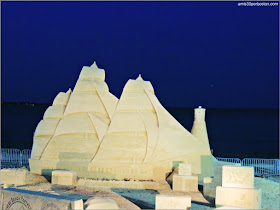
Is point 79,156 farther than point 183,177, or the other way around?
point 79,156

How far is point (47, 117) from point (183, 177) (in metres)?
6.88

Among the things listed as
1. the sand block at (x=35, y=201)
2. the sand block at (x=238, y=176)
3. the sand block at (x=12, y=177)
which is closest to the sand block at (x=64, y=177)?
the sand block at (x=12, y=177)

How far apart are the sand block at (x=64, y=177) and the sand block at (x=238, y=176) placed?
6257 millimetres

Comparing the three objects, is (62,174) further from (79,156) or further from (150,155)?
(150,155)

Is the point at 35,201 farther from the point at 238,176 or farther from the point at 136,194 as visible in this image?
the point at 238,176

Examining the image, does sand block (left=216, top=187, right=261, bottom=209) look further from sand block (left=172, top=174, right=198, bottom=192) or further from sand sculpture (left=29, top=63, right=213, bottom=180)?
sand sculpture (left=29, top=63, right=213, bottom=180)

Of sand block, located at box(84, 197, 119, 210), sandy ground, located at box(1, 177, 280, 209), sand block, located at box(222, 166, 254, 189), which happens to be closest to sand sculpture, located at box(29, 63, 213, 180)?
sandy ground, located at box(1, 177, 280, 209)

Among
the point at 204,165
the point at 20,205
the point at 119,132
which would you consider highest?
the point at 119,132

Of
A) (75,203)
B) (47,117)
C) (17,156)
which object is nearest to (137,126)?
(47,117)

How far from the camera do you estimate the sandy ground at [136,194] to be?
1215 cm

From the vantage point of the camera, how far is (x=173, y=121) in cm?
1653

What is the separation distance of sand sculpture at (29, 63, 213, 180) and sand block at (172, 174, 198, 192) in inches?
57.4

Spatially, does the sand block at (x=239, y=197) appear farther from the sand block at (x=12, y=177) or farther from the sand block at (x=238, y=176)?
the sand block at (x=12, y=177)

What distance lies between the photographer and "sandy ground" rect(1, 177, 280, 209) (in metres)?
12.1
